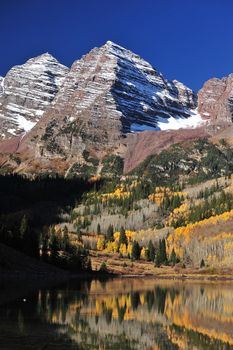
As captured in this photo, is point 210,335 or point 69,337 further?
point 210,335

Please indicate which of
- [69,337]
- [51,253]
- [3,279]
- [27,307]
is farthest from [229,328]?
[51,253]

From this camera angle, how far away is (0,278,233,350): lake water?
58625 mm

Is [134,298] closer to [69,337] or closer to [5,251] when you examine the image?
[69,337]

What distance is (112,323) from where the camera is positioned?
7356 cm

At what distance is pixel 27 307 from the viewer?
82.6 metres

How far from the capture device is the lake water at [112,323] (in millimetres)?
58625

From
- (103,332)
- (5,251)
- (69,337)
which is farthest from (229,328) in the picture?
(5,251)

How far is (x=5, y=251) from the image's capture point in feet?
564

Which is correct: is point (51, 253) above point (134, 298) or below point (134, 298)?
above

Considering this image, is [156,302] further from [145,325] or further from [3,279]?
[3,279]

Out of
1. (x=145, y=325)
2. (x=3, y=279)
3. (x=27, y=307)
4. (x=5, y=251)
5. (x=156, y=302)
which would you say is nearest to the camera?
(x=145, y=325)

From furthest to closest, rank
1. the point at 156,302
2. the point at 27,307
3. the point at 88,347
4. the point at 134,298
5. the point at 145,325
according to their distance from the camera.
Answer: the point at 134,298
the point at 156,302
the point at 27,307
the point at 145,325
the point at 88,347

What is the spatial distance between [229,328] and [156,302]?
29311 mm

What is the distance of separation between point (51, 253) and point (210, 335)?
135 metres
